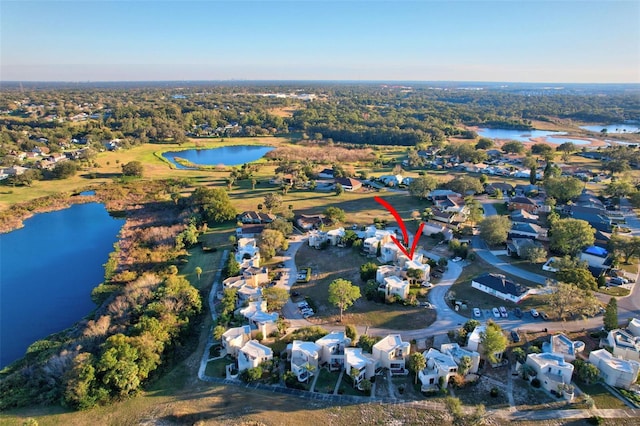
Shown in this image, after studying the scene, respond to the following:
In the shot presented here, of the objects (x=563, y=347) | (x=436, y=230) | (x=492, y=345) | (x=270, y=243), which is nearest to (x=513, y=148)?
(x=436, y=230)

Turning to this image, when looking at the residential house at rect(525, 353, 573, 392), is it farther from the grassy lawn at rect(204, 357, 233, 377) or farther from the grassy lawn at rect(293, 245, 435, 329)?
the grassy lawn at rect(204, 357, 233, 377)

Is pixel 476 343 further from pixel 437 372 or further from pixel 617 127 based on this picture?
pixel 617 127

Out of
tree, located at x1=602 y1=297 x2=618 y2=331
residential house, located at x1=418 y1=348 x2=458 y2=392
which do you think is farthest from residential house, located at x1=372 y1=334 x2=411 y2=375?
tree, located at x1=602 y1=297 x2=618 y2=331

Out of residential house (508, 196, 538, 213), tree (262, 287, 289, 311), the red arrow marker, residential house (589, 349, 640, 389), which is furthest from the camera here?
residential house (508, 196, 538, 213)

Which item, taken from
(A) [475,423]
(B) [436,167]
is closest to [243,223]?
(A) [475,423]

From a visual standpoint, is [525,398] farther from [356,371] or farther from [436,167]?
[436,167]
